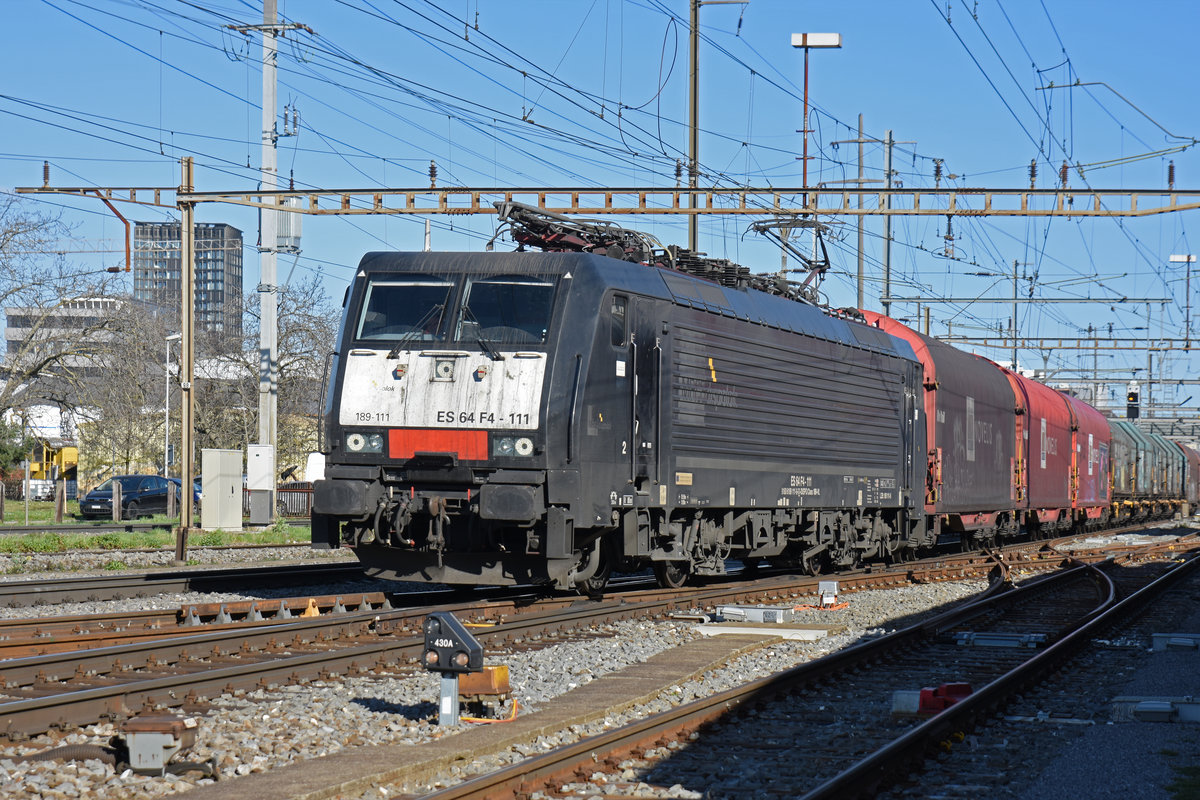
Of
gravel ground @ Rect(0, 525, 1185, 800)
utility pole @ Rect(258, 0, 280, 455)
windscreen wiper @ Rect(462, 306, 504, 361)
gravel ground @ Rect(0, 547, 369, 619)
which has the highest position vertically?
utility pole @ Rect(258, 0, 280, 455)

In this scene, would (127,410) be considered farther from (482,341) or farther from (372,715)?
(372,715)

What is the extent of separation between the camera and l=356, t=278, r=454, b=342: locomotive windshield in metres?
13.2

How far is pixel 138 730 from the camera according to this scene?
21.8 ft

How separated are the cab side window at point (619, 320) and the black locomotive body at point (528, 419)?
2cm

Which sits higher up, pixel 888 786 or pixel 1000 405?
pixel 1000 405

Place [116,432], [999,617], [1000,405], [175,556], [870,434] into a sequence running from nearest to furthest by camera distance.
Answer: [999,617] → [870,434] → [175,556] → [1000,405] → [116,432]

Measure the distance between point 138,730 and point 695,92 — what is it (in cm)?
1972

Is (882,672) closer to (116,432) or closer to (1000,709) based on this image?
(1000,709)

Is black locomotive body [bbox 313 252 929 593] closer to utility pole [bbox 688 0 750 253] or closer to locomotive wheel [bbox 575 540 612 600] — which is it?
locomotive wheel [bbox 575 540 612 600]

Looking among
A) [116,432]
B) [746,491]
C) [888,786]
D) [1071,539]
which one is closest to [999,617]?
[746,491]

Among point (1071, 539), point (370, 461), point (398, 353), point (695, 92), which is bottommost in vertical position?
point (1071, 539)

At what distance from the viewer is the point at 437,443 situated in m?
12.7

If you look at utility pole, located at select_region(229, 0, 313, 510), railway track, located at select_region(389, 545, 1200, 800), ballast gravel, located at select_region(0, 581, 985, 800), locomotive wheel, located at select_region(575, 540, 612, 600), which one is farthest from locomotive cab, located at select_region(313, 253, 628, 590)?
utility pole, located at select_region(229, 0, 313, 510)

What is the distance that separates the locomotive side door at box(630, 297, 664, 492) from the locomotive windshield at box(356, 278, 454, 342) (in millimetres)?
1966
